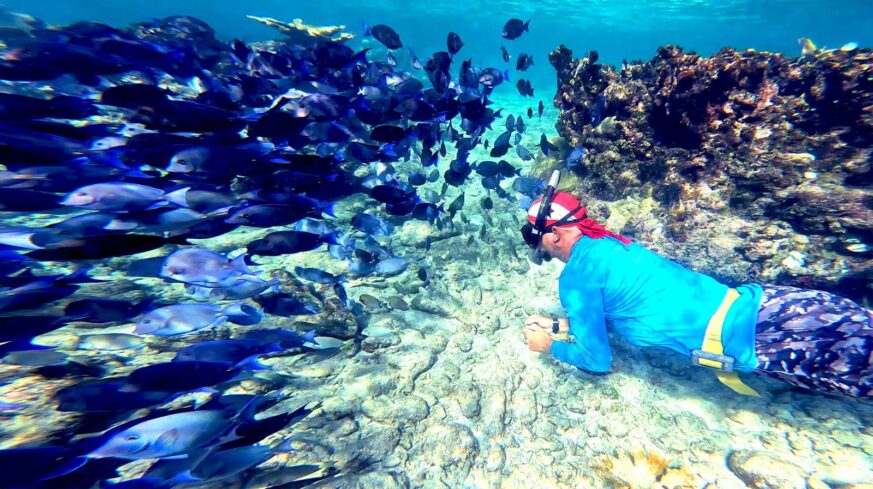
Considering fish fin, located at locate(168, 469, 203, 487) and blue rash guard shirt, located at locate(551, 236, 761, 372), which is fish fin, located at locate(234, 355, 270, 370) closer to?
fish fin, located at locate(168, 469, 203, 487)

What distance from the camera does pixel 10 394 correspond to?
2.51 meters

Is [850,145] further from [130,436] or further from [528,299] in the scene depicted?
[130,436]

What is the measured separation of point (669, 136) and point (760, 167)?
1.30 metres

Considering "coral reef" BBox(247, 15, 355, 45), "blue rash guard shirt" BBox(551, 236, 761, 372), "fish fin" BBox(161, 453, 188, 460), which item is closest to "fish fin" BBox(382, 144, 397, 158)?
"blue rash guard shirt" BBox(551, 236, 761, 372)

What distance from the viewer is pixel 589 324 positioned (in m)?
3.22

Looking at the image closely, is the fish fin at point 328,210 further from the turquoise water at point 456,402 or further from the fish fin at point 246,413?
the fish fin at point 246,413

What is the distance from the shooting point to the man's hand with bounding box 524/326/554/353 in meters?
3.76

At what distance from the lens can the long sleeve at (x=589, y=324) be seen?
3.21 m

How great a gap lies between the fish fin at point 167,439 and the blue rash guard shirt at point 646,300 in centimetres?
295

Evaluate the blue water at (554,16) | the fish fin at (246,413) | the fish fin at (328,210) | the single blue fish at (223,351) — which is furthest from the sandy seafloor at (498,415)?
the blue water at (554,16)

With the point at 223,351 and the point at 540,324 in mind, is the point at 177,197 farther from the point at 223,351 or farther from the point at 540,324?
the point at 540,324

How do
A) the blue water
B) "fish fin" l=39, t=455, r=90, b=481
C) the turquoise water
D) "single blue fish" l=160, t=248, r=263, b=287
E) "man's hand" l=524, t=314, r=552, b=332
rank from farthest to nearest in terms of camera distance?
the blue water → "man's hand" l=524, t=314, r=552, b=332 → "single blue fish" l=160, t=248, r=263, b=287 → the turquoise water → "fish fin" l=39, t=455, r=90, b=481

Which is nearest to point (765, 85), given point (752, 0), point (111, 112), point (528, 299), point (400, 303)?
point (528, 299)

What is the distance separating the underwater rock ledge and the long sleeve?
9.25ft
